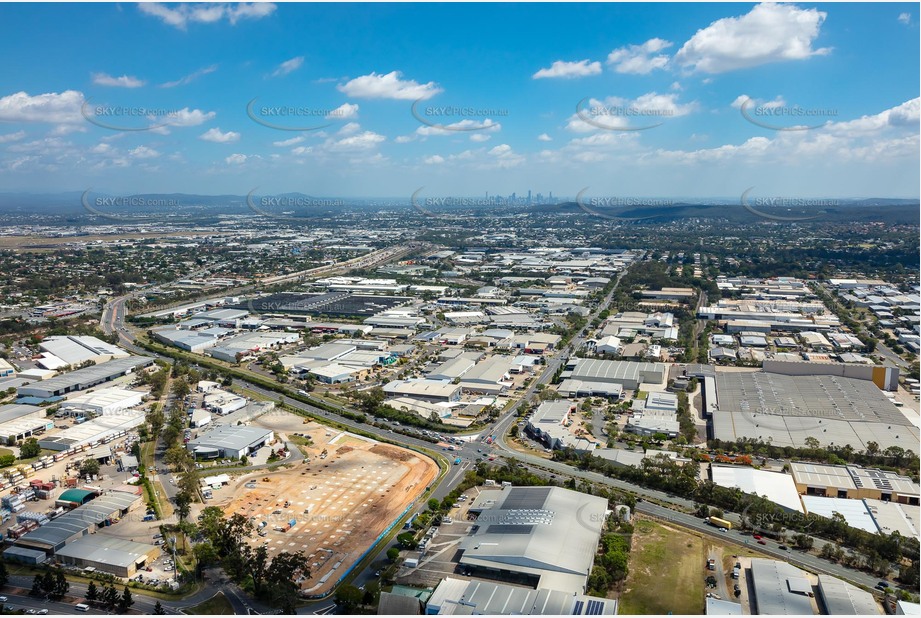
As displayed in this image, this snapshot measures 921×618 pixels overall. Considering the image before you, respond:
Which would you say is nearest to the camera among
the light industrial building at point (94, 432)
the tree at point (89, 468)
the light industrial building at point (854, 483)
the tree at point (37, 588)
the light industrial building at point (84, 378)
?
the tree at point (37, 588)

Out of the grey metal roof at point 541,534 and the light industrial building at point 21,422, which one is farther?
the light industrial building at point 21,422

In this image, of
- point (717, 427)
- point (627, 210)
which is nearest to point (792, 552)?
point (717, 427)

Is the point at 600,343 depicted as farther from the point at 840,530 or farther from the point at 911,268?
the point at 911,268

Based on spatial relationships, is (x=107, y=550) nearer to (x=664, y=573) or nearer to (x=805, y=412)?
(x=664, y=573)

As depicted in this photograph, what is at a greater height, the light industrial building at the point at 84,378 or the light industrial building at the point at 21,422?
the light industrial building at the point at 84,378

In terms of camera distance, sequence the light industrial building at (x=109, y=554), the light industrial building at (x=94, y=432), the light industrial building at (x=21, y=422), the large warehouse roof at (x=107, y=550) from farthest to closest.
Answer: the light industrial building at (x=21, y=422)
the light industrial building at (x=94, y=432)
the large warehouse roof at (x=107, y=550)
the light industrial building at (x=109, y=554)

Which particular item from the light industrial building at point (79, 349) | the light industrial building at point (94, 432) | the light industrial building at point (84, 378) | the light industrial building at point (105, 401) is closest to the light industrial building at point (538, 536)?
the light industrial building at point (94, 432)

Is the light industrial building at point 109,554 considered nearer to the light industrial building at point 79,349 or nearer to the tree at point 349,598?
the tree at point 349,598
